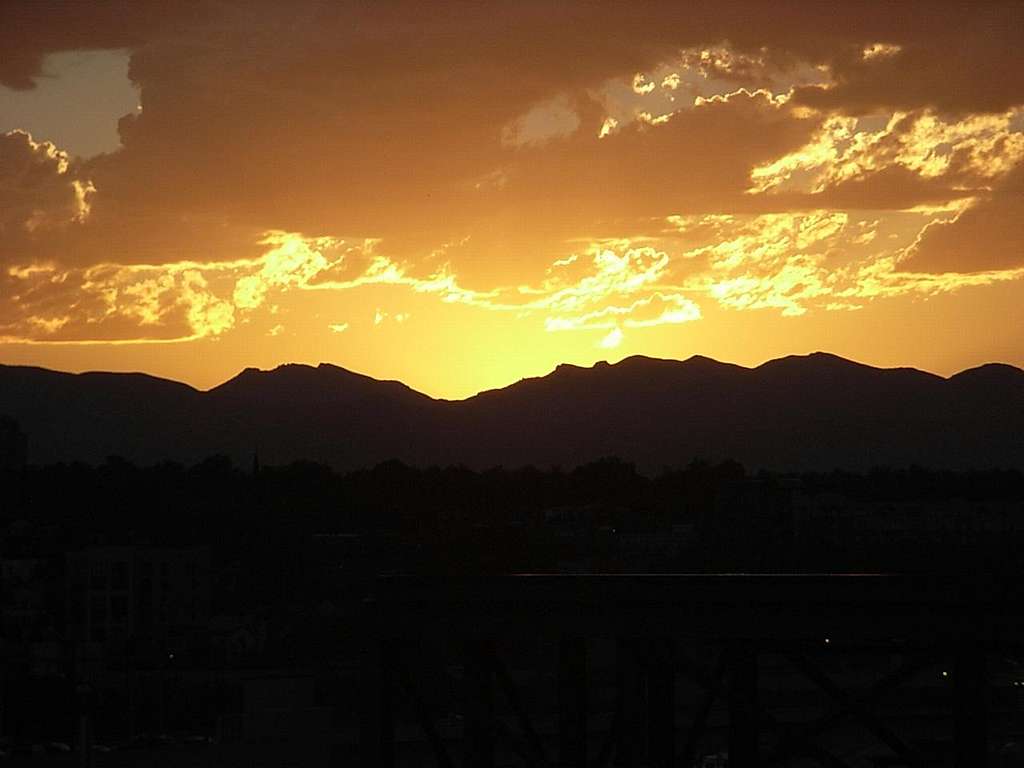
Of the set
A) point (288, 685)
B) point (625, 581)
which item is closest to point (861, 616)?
point (625, 581)

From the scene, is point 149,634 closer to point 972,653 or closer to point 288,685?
point 288,685

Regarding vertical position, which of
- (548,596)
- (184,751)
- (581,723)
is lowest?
(184,751)

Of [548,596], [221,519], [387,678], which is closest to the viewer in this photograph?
[548,596]

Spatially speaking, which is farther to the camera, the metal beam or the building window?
the building window

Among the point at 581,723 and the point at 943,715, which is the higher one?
the point at 581,723

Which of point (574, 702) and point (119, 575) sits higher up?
point (119, 575)

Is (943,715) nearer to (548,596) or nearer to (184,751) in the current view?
(184,751)

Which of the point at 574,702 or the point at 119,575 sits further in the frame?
the point at 119,575

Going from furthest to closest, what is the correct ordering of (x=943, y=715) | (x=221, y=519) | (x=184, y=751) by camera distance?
(x=221, y=519) < (x=943, y=715) < (x=184, y=751)

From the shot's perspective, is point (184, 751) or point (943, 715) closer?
point (184, 751)

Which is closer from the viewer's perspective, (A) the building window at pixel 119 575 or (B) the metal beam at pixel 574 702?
(B) the metal beam at pixel 574 702

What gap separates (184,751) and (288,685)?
11.5 metres

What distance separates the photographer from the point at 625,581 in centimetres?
1950

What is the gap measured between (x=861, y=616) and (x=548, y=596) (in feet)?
11.0
